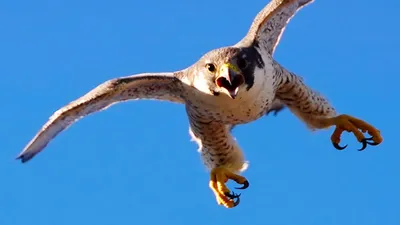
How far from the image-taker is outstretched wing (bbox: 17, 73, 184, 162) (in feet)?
42.5

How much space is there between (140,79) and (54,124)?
121 centimetres

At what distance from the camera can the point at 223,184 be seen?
45.6 feet

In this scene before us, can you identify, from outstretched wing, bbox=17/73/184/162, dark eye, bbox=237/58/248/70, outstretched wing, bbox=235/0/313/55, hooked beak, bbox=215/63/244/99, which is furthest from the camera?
outstretched wing, bbox=235/0/313/55

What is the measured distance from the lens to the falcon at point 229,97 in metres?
12.3

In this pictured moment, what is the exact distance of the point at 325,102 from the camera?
48.4 ft

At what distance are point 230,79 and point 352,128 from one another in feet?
10.1

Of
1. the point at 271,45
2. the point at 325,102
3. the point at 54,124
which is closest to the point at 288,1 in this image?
the point at 271,45

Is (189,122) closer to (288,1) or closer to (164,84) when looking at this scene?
(164,84)

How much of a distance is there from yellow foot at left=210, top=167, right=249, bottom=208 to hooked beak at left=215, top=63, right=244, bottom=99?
82.2 inches

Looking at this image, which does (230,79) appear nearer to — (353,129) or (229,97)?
(229,97)

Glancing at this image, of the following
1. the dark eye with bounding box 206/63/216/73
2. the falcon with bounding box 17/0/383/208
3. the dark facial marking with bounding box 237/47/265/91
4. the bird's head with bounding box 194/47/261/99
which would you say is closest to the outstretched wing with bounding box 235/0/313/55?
the falcon with bounding box 17/0/383/208

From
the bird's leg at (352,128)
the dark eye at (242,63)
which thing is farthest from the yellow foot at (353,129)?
the dark eye at (242,63)

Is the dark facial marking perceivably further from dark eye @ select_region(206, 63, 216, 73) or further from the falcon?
dark eye @ select_region(206, 63, 216, 73)

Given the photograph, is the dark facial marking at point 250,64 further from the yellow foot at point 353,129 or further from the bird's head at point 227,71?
the yellow foot at point 353,129
